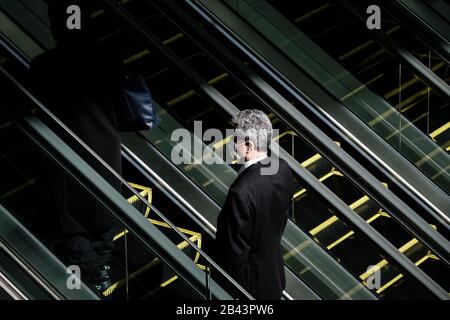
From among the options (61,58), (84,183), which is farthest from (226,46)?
(84,183)

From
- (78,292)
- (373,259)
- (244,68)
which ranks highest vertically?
(244,68)

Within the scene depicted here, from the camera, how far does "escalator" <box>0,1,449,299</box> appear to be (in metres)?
7.40

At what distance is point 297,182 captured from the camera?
8.09 m

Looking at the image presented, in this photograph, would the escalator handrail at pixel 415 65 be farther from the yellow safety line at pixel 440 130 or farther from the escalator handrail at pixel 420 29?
the yellow safety line at pixel 440 130

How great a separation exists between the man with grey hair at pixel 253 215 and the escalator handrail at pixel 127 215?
15 centimetres

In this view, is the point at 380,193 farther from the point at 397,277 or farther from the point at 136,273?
the point at 136,273

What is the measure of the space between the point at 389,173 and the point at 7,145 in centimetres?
311

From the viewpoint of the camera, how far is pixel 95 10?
9.87 m

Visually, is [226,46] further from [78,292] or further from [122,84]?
[78,292]

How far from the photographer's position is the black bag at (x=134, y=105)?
6.67 meters

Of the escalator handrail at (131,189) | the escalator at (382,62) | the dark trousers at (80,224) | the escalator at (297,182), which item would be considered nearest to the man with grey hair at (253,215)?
the escalator handrail at (131,189)

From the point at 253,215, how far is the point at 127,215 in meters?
0.71

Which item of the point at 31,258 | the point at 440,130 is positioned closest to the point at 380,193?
the point at 31,258

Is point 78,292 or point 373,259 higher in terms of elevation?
point 78,292
